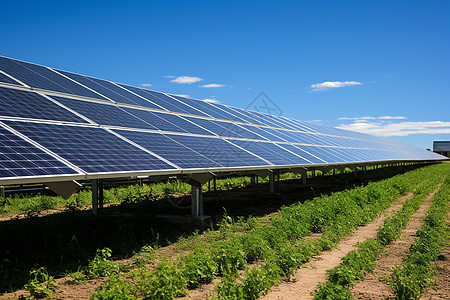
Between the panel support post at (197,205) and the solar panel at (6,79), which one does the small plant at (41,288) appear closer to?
the panel support post at (197,205)

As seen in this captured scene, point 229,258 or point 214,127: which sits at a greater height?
point 214,127

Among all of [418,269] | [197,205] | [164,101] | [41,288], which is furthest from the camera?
[164,101]

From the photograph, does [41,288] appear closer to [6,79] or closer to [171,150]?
[171,150]

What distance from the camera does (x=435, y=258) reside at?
10.1 meters

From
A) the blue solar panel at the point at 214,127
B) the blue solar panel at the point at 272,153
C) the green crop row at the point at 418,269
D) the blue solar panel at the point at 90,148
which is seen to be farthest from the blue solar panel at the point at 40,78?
the green crop row at the point at 418,269

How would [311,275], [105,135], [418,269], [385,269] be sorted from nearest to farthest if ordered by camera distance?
[418,269] → [311,275] → [385,269] → [105,135]

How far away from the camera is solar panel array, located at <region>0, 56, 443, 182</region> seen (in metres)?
8.61

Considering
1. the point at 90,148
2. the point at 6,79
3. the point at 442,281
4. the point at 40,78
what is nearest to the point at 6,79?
the point at 6,79

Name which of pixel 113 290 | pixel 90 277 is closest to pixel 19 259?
pixel 90 277

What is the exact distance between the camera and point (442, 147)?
157m

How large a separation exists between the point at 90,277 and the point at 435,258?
331 inches

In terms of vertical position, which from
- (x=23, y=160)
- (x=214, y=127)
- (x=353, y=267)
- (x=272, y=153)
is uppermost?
(x=214, y=127)

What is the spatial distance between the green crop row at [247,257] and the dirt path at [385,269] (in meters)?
1.55

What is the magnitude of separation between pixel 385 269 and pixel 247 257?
334cm
